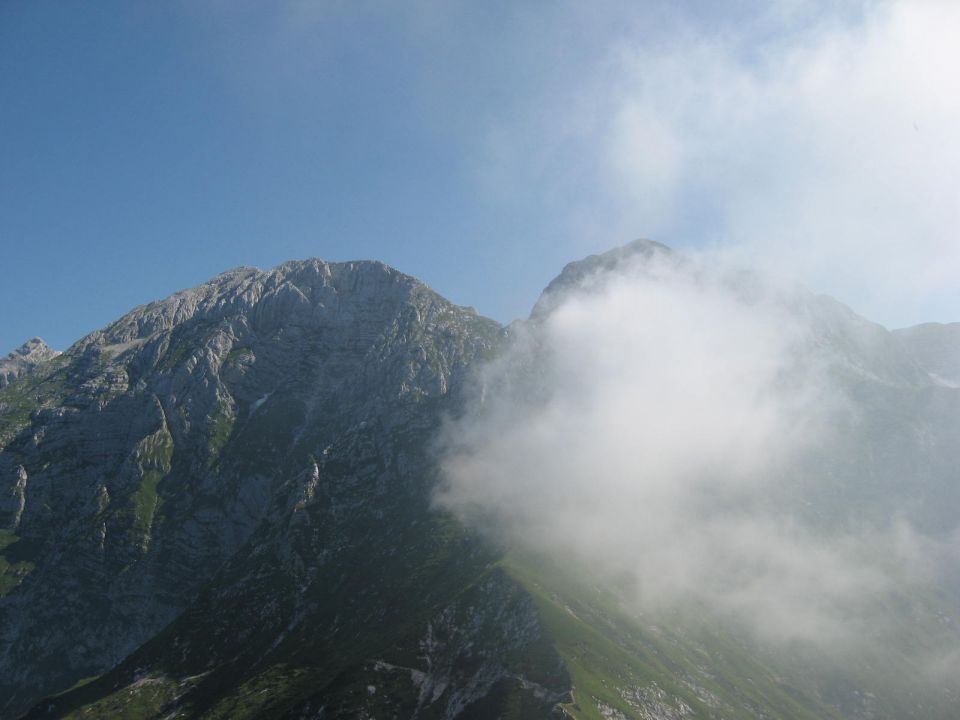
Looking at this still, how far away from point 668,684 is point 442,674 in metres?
59.9

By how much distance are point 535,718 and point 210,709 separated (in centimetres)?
11663

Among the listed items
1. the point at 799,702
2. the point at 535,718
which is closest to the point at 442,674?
the point at 535,718

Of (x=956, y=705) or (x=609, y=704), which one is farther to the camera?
(x=956, y=705)

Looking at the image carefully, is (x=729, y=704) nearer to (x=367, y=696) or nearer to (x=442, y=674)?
(x=442, y=674)

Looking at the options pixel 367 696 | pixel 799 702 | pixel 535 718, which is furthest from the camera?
pixel 799 702

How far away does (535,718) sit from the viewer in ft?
456

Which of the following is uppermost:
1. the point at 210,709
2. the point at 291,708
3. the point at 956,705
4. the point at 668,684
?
the point at 956,705

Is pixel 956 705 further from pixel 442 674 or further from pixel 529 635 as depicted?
pixel 442 674

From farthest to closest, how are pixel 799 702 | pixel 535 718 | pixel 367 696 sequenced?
pixel 799 702
pixel 367 696
pixel 535 718

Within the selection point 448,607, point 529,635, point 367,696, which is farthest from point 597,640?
point 367,696

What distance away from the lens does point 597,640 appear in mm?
180625

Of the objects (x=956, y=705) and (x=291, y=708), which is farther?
(x=956, y=705)

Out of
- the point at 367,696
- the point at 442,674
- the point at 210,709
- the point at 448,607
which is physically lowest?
the point at 210,709

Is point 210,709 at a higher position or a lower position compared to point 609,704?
lower
